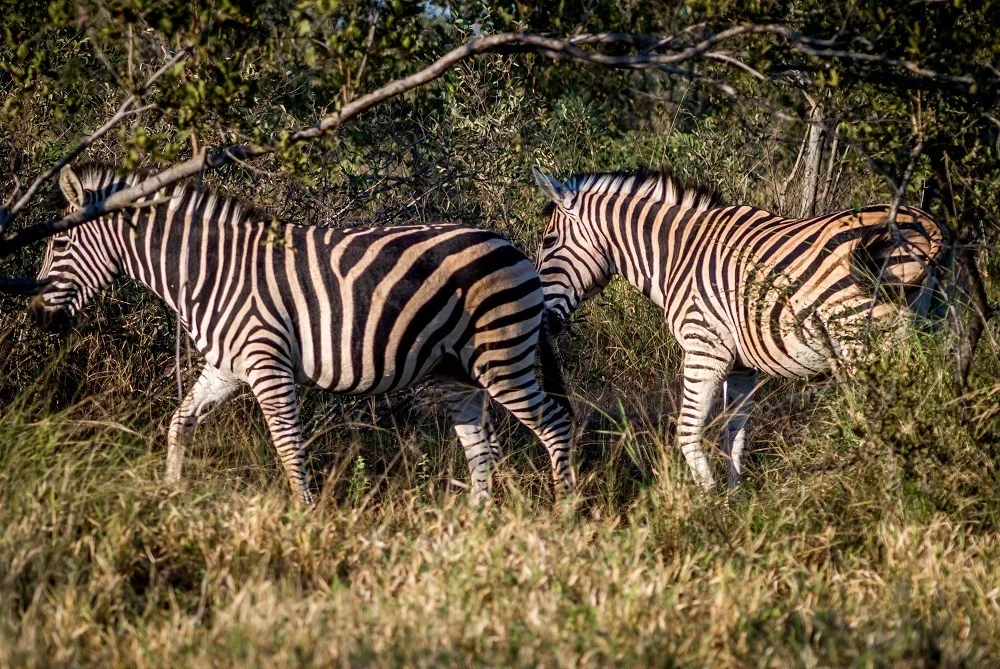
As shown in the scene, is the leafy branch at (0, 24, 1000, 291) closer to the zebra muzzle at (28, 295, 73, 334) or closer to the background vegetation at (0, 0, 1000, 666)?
the background vegetation at (0, 0, 1000, 666)

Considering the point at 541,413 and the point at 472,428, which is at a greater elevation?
the point at 541,413

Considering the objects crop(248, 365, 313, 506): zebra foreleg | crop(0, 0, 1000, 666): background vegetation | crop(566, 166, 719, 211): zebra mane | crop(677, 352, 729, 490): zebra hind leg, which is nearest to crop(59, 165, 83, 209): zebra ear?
crop(0, 0, 1000, 666): background vegetation

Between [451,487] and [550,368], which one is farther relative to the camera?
[550,368]

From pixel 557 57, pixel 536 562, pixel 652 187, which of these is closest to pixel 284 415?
pixel 536 562

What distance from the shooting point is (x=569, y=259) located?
6641 millimetres

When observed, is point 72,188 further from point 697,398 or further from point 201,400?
point 697,398

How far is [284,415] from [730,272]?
245 cm

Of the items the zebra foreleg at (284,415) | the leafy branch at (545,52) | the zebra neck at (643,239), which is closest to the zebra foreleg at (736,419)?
the zebra neck at (643,239)

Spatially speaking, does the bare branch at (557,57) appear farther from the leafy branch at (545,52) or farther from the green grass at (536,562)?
the green grass at (536,562)

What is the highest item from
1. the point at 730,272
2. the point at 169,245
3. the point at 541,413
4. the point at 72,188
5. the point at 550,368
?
the point at 72,188

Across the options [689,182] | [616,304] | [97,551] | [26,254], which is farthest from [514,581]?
[616,304]

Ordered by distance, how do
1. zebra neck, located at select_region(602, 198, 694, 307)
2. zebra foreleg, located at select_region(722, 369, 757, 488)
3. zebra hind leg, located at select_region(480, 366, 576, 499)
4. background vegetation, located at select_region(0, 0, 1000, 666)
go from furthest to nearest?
zebra neck, located at select_region(602, 198, 694, 307), zebra foreleg, located at select_region(722, 369, 757, 488), zebra hind leg, located at select_region(480, 366, 576, 499), background vegetation, located at select_region(0, 0, 1000, 666)

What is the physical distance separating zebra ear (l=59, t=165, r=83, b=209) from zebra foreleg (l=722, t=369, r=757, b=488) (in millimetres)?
3427

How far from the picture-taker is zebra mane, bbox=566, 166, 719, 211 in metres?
6.46
